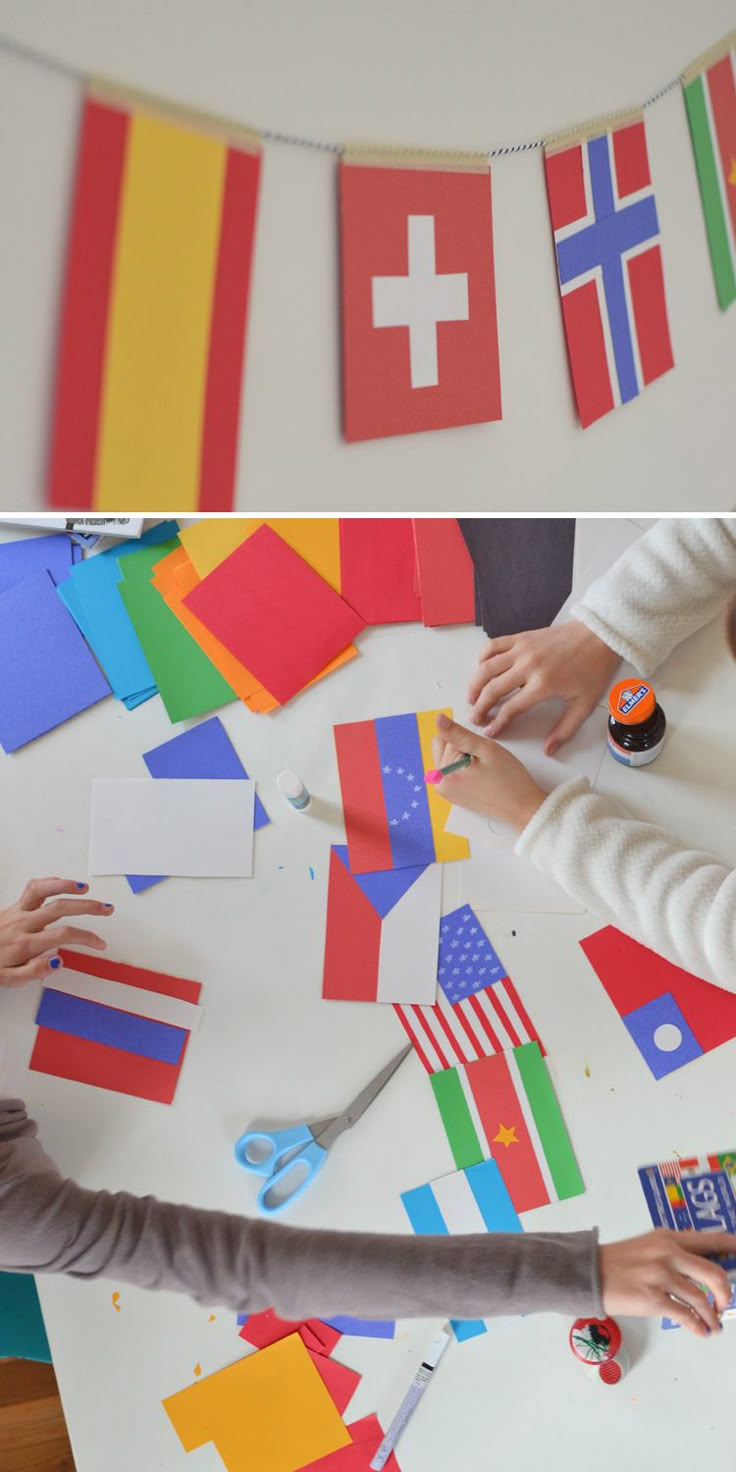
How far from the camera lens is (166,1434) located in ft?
2.86

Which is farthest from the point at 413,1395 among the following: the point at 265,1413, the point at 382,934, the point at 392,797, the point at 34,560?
the point at 34,560

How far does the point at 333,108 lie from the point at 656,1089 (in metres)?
0.84

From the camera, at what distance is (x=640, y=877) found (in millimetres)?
881

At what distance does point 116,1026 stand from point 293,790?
266 mm

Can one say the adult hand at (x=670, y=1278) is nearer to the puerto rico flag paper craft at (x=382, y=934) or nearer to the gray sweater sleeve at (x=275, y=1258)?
the gray sweater sleeve at (x=275, y=1258)

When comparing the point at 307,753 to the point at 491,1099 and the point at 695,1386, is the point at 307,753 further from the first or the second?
the point at 695,1386

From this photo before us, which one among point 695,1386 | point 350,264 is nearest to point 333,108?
point 350,264

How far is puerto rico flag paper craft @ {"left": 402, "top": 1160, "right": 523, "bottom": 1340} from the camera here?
0.87 m

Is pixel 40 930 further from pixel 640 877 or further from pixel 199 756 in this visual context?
pixel 640 877

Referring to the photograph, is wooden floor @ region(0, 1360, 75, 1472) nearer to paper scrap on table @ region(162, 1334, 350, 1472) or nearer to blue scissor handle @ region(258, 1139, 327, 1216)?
paper scrap on table @ region(162, 1334, 350, 1472)

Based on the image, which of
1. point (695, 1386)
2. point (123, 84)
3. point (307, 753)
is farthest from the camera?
point (307, 753)

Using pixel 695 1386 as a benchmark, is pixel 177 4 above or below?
above

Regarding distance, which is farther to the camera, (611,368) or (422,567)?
(422,567)

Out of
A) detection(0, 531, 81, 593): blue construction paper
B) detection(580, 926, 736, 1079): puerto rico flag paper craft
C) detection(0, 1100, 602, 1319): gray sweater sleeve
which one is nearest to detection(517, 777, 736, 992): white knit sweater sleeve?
detection(580, 926, 736, 1079): puerto rico flag paper craft
